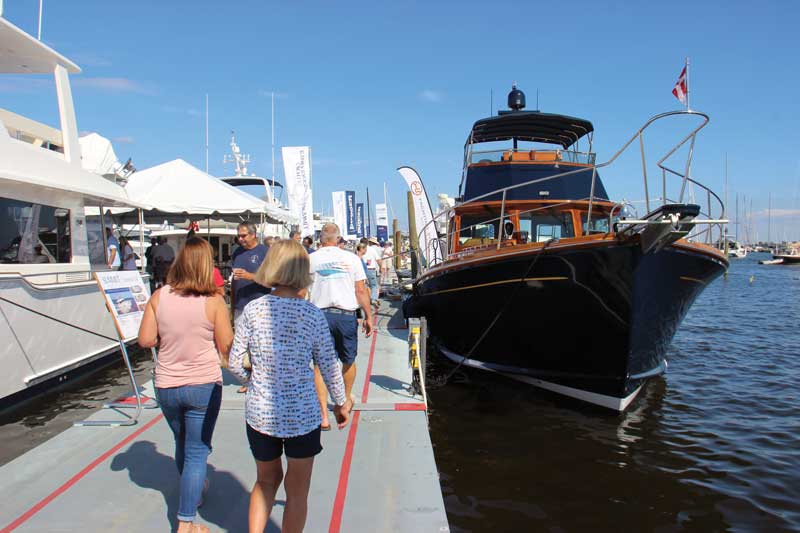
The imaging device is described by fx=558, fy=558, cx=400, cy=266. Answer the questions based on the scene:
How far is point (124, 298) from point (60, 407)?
2.97m

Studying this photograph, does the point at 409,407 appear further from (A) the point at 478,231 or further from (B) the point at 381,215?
(B) the point at 381,215

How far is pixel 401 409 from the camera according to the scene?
532 centimetres

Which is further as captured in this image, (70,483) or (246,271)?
(246,271)

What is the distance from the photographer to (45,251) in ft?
25.9

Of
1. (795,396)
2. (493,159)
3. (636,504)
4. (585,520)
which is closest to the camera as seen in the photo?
(585,520)

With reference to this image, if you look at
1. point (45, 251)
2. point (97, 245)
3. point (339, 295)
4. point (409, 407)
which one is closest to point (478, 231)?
point (409, 407)

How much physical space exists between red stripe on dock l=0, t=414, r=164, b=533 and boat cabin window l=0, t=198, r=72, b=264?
3.97 m

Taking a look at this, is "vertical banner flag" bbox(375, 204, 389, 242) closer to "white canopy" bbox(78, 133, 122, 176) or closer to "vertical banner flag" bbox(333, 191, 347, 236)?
"vertical banner flag" bbox(333, 191, 347, 236)

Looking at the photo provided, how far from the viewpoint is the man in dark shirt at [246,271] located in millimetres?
5348

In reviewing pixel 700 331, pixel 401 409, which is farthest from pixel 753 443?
pixel 700 331

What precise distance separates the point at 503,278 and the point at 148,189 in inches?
375

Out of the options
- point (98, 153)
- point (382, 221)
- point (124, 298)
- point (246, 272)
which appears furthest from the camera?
point (382, 221)

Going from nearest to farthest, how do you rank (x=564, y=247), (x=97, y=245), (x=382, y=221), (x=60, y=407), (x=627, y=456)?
(x=627, y=456)
(x=564, y=247)
(x=60, y=407)
(x=97, y=245)
(x=382, y=221)

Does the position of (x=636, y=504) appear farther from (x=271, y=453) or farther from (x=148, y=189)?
(x=148, y=189)
